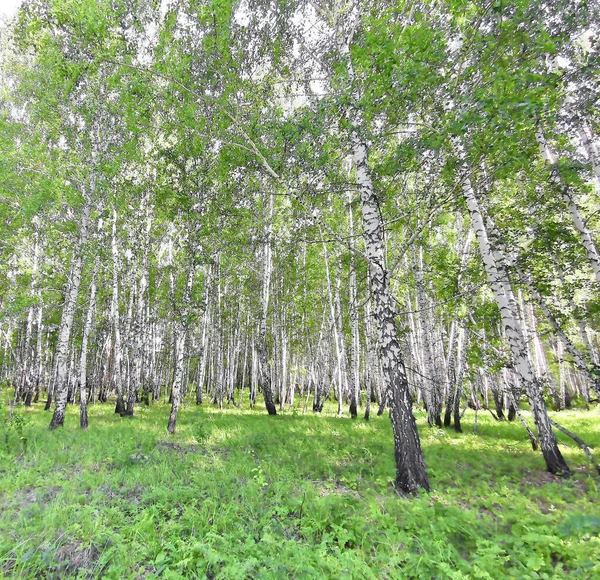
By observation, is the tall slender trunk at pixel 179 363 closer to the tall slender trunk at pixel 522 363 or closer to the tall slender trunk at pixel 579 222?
the tall slender trunk at pixel 522 363

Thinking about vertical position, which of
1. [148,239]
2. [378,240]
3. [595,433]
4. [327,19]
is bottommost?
[595,433]

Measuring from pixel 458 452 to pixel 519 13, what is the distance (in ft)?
29.7

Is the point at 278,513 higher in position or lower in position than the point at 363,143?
lower

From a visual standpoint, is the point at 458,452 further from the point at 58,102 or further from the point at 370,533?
the point at 58,102

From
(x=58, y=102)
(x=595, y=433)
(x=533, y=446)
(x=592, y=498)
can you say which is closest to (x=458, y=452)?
(x=533, y=446)

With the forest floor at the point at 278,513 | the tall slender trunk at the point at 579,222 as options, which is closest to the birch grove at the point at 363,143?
the tall slender trunk at the point at 579,222

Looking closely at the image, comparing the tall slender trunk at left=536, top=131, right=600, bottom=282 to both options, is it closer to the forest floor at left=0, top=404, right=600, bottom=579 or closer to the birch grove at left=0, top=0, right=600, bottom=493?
the birch grove at left=0, top=0, right=600, bottom=493

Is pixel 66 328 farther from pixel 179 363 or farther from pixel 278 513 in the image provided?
pixel 278 513

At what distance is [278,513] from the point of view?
428 centimetres

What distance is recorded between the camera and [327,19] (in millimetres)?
8203

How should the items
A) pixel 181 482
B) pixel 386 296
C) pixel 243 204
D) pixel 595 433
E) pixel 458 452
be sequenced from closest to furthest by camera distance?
pixel 181 482 → pixel 386 296 → pixel 458 452 → pixel 595 433 → pixel 243 204

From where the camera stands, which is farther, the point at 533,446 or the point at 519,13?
the point at 533,446

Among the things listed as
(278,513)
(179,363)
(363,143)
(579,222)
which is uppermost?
(363,143)

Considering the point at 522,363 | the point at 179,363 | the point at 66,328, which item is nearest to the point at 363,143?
the point at 522,363
